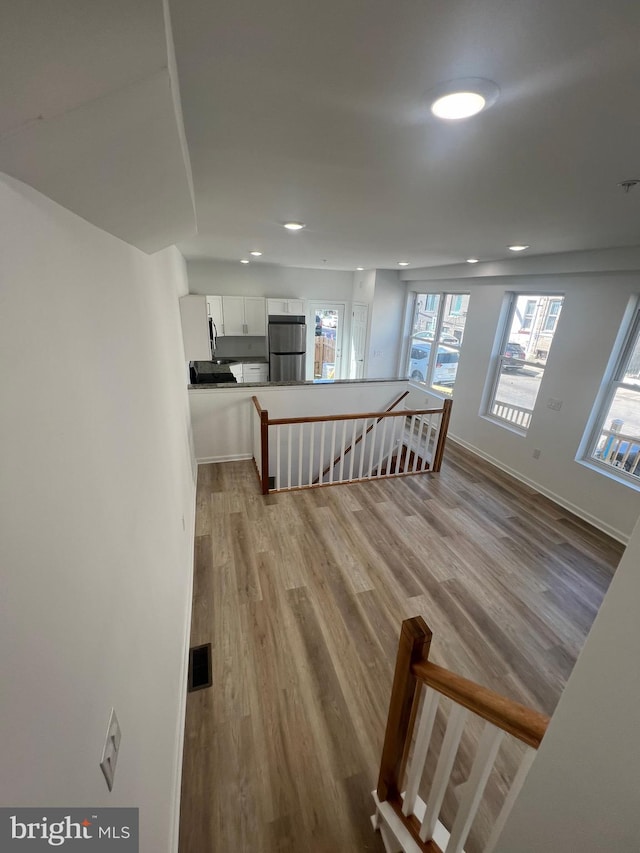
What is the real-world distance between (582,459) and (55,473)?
4.32 metres

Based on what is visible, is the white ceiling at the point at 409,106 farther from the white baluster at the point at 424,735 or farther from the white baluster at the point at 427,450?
the white baluster at the point at 427,450

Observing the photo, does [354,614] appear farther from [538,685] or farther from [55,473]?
[55,473]

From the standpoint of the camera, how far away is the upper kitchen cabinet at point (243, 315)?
20.7ft

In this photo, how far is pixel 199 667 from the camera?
6.31ft

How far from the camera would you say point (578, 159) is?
1.19 metres

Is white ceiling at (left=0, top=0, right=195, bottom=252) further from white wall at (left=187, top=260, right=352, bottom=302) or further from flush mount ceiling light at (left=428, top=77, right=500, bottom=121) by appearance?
white wall at (left=187, top=260, right=352, bottom=302)

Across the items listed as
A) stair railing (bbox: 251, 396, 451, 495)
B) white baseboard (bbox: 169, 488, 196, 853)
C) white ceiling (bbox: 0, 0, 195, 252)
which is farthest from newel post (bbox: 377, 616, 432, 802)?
stair railing (bbox: 251, 396, 451, 495)

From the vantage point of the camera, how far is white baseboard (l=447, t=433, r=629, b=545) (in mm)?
3189

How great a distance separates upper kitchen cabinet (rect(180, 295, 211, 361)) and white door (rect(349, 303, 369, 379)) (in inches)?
141

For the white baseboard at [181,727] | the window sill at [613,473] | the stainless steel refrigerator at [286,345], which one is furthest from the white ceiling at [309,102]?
the stainless steel refrigerator at [286,345]

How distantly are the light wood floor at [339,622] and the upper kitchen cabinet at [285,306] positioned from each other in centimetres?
393

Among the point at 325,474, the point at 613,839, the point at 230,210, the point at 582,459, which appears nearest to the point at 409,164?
the point at 230,210

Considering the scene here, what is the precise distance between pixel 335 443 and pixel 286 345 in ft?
9.57

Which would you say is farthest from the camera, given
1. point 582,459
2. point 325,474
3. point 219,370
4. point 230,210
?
point 219,370
